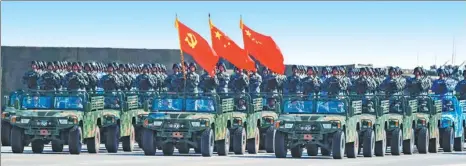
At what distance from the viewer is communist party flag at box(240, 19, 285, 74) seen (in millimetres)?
38800

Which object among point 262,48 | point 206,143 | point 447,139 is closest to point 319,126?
point 206,143

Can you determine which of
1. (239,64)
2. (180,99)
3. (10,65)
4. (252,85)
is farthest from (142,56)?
(180,99)

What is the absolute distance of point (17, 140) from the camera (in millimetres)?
26844

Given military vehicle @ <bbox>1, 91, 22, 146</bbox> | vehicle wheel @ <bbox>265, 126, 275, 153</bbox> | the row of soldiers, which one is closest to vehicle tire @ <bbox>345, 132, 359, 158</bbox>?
vehicle wheel @ <bbox>265, 126, 275, 153</bbox>

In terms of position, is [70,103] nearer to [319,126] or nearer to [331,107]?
[331,107]

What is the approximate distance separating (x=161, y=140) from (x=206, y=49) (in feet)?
29.6

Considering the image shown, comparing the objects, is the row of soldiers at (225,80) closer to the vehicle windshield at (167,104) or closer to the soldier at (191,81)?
the soldier at (191,81)

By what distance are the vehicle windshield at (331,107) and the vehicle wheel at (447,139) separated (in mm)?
5437

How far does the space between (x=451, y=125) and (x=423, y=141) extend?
1684 millimetres

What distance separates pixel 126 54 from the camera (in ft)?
170

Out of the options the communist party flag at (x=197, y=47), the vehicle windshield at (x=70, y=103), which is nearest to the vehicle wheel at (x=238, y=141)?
the vehicle windshield at (x=70, y=103)

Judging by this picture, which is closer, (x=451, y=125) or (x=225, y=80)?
(x=225, y=80)

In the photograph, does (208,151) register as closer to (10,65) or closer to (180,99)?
(180,99)

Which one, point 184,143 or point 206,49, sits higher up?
→ point 206,49
